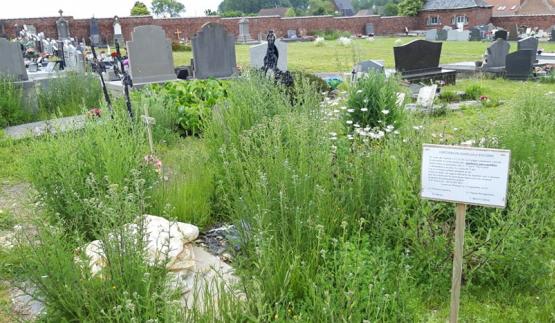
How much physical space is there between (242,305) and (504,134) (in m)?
2.87

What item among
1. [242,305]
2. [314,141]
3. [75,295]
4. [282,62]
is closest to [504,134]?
[314,141]

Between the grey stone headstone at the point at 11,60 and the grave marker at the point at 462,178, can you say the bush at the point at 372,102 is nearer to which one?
the grave marker at the point at 462,178

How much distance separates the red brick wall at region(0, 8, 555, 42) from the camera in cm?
3284

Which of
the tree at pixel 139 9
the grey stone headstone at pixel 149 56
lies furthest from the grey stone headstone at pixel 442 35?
the grey stone headstone at pixel 149 56

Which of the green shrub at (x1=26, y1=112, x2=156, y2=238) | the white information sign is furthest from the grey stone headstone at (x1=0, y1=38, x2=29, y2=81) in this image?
the white information sign

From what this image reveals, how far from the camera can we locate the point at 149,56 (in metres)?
10.8

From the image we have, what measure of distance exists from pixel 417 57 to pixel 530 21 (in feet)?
115

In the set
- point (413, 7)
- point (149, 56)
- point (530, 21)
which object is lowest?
point (149, 56)

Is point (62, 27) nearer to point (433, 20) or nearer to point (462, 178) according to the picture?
point (433, 20)

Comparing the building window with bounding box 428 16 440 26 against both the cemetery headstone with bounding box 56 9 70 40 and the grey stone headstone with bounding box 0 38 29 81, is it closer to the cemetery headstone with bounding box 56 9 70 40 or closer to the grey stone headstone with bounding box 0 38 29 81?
the cemetery headstone with bounding box 56 9 70 40

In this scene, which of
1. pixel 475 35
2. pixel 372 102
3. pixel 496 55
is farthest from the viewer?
pixel 475 35

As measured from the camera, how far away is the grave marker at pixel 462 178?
7.32 ft

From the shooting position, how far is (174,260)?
10.4 feet

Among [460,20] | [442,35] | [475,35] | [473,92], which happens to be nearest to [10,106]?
[473,92]
